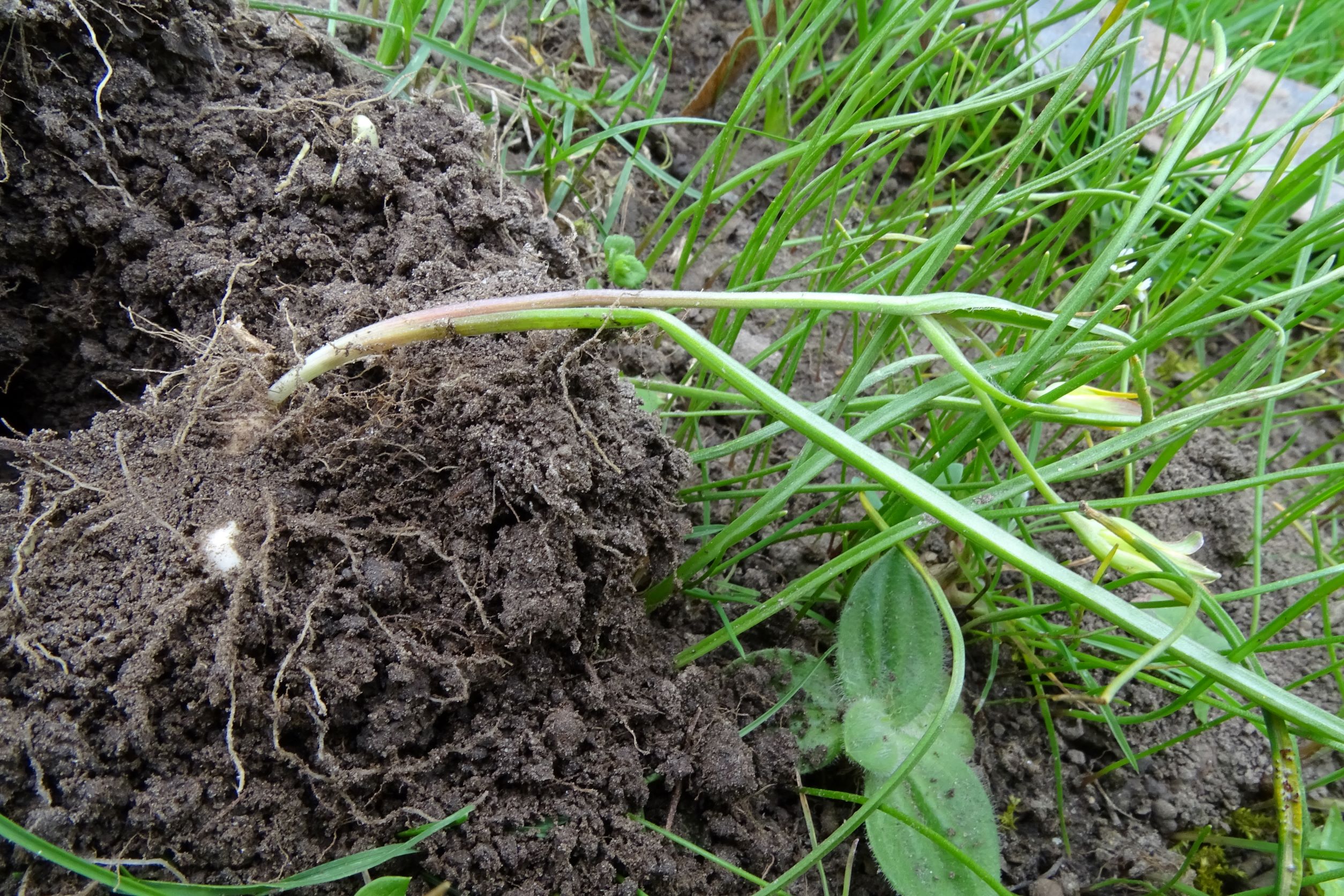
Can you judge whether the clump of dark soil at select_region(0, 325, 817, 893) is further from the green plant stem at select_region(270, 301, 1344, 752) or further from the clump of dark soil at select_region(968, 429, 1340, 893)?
the clump of dark soil at select_region(968, 429, 1340, 893)

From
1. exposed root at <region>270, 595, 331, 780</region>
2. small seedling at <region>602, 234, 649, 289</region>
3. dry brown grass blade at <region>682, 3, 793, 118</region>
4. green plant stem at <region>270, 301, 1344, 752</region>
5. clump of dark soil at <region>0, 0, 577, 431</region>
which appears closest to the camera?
green plant stem at <region>270, 301, 1344, 752</region>

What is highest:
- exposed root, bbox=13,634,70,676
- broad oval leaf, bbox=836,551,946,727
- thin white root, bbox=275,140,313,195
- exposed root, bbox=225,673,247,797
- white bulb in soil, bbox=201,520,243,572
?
thin white root, bbox=275,140,313,195

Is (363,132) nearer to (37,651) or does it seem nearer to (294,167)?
(294,167)

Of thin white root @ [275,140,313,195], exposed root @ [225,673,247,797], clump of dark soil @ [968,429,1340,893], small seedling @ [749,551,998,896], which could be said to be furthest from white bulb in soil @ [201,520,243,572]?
clump of dark soil @ [968,429,1340,893]

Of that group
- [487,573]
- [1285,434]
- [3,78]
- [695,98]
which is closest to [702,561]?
[487,573]

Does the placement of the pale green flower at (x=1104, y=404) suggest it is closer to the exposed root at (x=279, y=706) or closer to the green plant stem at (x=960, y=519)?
the green plant stem at (x=960, y=519)

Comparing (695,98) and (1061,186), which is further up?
(1061,186)

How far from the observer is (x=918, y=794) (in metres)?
0.95

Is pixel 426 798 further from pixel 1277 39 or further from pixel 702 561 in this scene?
pixel 1277 39

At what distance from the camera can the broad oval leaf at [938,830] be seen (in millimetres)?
893

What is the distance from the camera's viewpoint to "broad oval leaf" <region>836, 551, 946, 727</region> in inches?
39.1

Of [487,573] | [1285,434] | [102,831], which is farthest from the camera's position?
[1285,434]

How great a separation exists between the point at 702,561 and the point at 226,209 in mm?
791

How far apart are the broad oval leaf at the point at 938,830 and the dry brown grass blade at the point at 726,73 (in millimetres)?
1376
